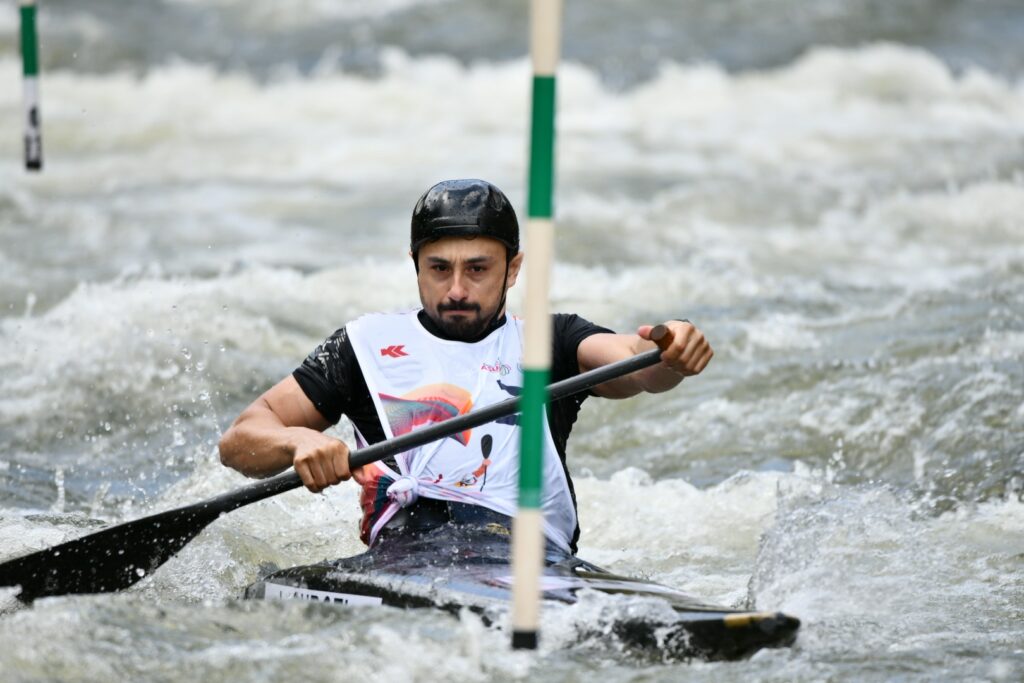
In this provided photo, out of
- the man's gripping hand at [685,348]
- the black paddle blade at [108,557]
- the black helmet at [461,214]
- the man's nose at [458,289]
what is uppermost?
the black helmet at [461,214]

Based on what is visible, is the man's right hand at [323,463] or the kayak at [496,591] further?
the man's right hand at [323,463]

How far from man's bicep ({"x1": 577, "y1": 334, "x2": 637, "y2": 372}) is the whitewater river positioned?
2.50 feet

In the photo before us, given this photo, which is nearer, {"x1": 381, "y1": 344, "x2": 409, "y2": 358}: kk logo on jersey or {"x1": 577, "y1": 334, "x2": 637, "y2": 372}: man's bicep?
{"x1": 577, "y1": 334, "x2": 637, "y2": 372}: man's bicep

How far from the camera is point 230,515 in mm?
5539

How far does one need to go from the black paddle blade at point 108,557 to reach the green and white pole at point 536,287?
1.43 m

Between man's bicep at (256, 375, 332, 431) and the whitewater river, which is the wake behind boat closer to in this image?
the whitewater river

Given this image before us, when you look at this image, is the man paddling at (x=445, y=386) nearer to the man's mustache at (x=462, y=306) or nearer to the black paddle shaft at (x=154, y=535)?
the man's mustache at (x=462, y=306)

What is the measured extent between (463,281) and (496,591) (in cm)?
89

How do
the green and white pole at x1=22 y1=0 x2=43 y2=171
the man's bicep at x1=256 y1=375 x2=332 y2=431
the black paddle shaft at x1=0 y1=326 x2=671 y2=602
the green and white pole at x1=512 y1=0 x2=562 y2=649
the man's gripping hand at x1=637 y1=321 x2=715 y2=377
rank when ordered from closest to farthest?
the green and white pole at x1=512 y1=0 x2=562 y2=649, the man's gripping hand at x1=637 y1=321 x2=715 y2=377, the black paddle shaft at x1=0 y1=326 x2=671 y2=602, the man's bicep at x1=256 y1=375 x2=332 y2=431, the green and white pole at x1=22 y1=0 x2=43 y2=171

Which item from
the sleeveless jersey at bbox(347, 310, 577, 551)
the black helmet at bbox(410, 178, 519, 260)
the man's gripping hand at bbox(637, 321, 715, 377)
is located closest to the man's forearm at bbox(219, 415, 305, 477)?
the sleeveless jersey at bbox(347, 310, 577, 551)

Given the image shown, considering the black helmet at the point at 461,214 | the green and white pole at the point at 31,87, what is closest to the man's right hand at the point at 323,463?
the black helmet at the point at 461,214

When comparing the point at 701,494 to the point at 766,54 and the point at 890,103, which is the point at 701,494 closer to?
the point at 890,103

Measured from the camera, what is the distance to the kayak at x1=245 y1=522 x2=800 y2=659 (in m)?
3.59

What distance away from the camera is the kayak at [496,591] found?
3.59 meters
